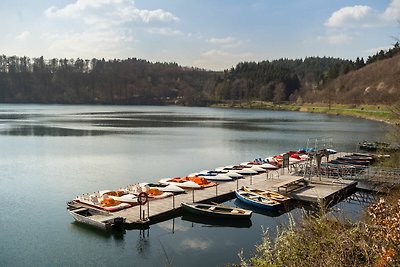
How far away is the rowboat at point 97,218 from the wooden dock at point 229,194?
83 cm

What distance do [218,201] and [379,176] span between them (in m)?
13.3

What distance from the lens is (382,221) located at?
8961mm

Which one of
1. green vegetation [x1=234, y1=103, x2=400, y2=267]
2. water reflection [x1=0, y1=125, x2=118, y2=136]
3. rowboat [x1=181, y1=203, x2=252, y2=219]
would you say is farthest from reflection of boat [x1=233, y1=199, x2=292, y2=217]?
water reflection [x1=0, y1=125, x2=118, y2=136]

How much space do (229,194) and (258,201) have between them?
3558mm

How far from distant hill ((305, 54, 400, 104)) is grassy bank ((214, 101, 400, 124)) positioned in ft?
13.0

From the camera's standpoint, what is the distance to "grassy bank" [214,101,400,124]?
111 metres

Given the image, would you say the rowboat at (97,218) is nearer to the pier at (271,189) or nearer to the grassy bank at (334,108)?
the pier at (271,189)

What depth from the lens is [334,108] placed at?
144m

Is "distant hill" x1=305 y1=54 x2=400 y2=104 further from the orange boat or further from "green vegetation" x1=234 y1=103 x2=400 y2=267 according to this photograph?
"green vegetation" x1=234 y1=103 x2=400 y2=267

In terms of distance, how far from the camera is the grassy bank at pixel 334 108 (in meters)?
111

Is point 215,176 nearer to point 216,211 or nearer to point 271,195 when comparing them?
point 271,195

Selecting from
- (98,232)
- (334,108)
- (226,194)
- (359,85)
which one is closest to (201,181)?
(226,194)

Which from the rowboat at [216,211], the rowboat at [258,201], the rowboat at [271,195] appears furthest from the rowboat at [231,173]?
the rowboat at [216,211]

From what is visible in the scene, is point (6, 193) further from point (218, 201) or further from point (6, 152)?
point (6, 152)
